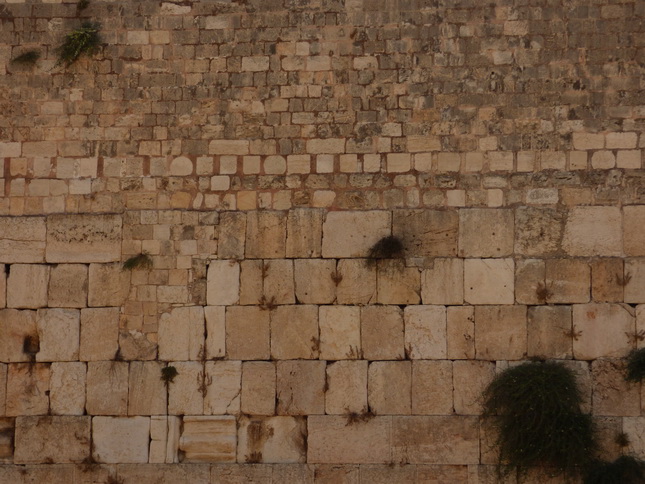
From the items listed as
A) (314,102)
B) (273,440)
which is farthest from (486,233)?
(273,440)

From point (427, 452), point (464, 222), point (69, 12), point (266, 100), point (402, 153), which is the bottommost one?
point (427, 452)

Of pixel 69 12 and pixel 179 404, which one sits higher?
pixel 69 12

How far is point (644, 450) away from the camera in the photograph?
24.2ft

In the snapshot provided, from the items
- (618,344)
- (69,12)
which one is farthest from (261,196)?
(618,344)

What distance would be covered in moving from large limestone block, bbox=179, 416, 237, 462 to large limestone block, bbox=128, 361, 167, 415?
1.09 feet

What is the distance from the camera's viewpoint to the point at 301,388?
303 inches

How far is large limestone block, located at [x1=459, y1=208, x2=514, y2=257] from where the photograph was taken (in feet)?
25.2

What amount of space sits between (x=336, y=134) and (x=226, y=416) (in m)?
2.79

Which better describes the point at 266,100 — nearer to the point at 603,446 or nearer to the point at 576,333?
the point at 576,333

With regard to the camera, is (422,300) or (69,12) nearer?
(422,300)

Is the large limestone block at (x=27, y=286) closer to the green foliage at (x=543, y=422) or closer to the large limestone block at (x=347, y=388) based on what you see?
the large limestone block at (x=347, y=388)

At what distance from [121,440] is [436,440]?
287 centimetres

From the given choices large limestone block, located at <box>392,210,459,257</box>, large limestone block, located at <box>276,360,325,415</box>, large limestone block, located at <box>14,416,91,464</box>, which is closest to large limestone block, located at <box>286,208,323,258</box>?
large limestone block, located at <box>392,210,459,257</box>

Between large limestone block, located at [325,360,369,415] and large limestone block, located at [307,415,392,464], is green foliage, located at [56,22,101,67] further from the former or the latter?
large limestone block, located at [307,415,392,464]
